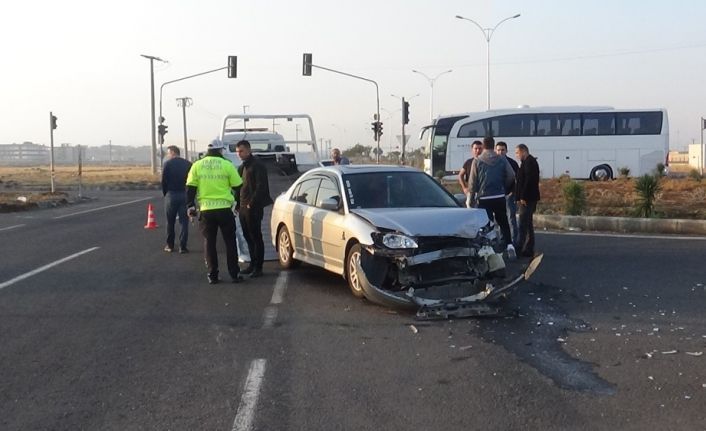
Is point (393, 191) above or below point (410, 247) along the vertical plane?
above

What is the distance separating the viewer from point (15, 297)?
30.5 feet

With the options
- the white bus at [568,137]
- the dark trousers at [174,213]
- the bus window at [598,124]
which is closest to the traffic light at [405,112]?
the white bus at [568,137]

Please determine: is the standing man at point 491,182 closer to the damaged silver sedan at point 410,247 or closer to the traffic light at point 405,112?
the damaged silver sedan at point 410,247

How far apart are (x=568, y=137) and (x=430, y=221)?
31389 mm

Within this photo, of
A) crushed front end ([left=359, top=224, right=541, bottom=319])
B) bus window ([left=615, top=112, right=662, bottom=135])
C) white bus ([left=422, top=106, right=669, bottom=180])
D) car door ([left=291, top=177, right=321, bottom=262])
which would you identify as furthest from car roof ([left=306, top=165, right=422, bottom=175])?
bus window ([left=615, top=112, right=662, bottom=135])

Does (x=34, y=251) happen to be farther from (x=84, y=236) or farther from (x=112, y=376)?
(x=112, y=376)

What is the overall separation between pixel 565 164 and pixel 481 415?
113 feet

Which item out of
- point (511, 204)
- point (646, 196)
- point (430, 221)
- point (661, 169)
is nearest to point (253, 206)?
point (430, 221)

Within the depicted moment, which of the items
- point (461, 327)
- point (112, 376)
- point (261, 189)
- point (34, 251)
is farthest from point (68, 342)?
point (34, 251)

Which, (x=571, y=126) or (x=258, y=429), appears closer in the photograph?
(x=258, y=429)

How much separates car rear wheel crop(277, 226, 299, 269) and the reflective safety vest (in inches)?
44.2

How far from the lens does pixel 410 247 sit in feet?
27.2

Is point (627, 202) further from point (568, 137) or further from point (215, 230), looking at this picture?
point (568, 137)

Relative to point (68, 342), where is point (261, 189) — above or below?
above
